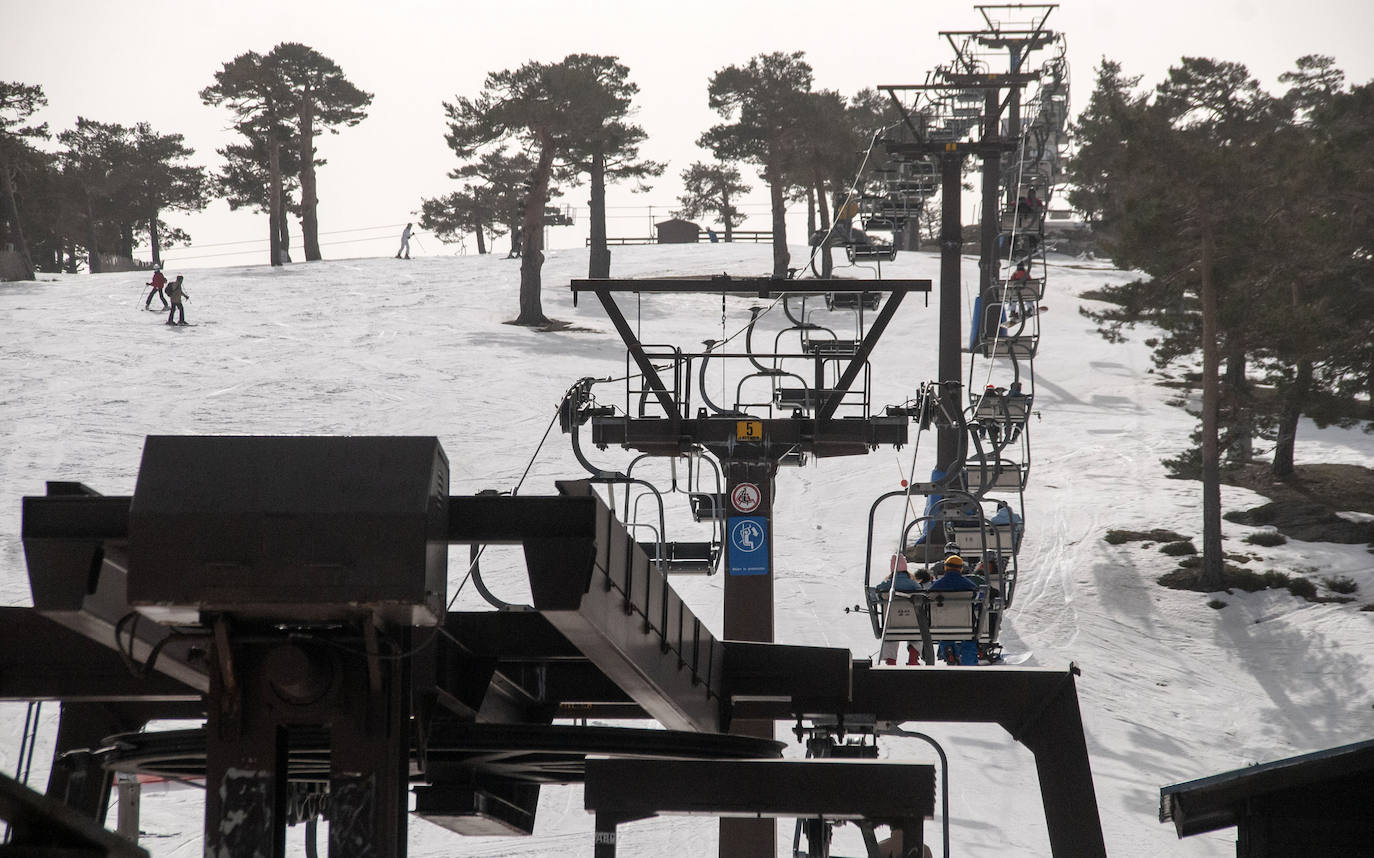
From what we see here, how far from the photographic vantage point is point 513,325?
144ft

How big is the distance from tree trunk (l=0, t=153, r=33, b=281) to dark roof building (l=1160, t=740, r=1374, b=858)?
54142mm

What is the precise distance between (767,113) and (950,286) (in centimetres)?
3112

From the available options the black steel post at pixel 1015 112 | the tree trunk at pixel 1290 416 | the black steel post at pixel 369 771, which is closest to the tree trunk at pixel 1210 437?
the tree trunk at pixel 1290 416

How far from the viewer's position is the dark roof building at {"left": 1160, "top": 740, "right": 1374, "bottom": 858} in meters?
6.00

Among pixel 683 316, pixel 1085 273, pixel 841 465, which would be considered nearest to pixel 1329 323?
pixel 841 465

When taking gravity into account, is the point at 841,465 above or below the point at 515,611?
below

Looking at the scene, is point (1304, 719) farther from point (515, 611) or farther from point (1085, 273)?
point (1085, 273)

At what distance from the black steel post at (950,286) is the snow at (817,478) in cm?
273

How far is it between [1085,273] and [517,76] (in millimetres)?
24241

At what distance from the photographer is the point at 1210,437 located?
2673 cm

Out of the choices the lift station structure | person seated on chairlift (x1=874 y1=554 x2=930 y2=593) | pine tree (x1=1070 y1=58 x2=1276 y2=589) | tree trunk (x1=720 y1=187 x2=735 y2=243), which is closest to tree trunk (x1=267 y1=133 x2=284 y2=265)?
tree trunk (x1=720 y1=187 x2=735 y2=243)

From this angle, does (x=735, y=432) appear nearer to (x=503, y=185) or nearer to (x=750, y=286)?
(x=750, y=286)

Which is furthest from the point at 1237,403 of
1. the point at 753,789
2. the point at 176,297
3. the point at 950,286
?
the point at 176,297

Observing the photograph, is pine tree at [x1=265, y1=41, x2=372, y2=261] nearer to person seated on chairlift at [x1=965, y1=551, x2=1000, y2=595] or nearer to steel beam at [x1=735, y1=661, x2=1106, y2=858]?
person seated on chairlift at [x1=965, y1=551, x2=1000, y2=595]
